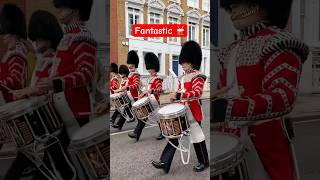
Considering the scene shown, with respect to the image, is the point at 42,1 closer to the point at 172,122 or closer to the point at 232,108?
the point at 232,108

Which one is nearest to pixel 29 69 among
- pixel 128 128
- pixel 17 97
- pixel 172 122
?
pixel 17 97

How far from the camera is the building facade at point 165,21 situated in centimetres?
472

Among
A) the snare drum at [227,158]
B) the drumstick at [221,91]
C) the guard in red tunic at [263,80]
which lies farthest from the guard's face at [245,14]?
the snare drum at [227,158]

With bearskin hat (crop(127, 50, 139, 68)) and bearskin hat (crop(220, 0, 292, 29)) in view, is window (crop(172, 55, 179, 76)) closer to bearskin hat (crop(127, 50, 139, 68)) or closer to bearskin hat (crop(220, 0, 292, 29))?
bearskin hat (crop(127, 50, 139, 68))

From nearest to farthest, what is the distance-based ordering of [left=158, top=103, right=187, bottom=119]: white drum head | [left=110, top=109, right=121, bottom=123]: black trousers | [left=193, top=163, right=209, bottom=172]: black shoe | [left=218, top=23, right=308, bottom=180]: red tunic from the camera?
1. [left=218, top=23, right=308, bottom=180]: red tunic
2. [left=158, top=103, right=187, bottom=119]: white drum head
3. [left=193, top=163, right=209, bottom=172]: black shoe
4. [left=110, top=109, right=121, bottom=123]: black trousers

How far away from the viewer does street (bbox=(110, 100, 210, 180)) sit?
3.72 m

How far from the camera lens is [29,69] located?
5.68 feet

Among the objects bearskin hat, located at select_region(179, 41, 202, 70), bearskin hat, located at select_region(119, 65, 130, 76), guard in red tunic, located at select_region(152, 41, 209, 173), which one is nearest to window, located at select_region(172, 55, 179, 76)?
bearskin hat, located at select_region(119, 65, 130, 76)

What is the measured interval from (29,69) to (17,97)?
13 centimetres

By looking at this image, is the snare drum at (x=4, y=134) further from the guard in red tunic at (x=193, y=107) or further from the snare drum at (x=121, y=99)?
the snare drum at (x=121, y=99)

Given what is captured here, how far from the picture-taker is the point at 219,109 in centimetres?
165

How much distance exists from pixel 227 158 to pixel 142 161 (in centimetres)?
271

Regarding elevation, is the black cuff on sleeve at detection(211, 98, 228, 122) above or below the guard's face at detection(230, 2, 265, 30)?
below

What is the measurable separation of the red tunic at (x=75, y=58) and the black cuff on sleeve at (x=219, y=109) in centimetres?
53
